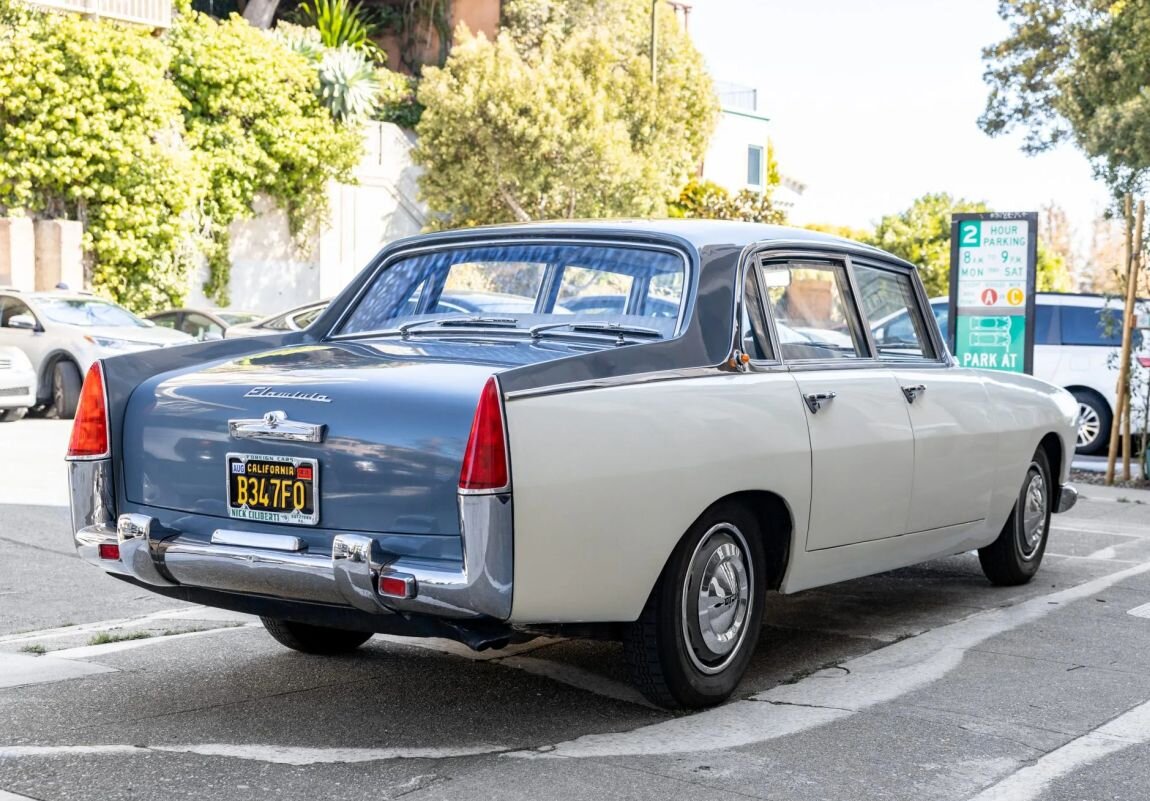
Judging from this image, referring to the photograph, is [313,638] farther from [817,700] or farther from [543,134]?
[543,134]

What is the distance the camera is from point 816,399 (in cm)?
564

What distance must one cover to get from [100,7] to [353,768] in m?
26.1

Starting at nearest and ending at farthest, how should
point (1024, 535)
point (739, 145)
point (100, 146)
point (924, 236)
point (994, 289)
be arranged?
point (1024, 535)
point (994, 289)
point (100, 146)
point (924, 236)
point (739, 145)

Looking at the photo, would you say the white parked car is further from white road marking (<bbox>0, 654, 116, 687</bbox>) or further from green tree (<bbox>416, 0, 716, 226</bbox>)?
green tree (<bbox>416, 0, 716, 226</bbox>)

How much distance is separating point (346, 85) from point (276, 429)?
29865 millimetres

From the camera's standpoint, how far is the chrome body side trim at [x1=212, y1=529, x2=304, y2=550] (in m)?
4.58

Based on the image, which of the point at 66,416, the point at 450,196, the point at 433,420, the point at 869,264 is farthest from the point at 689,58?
the point at 433,420

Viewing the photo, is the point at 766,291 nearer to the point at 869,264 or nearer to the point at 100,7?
the point at 869,264

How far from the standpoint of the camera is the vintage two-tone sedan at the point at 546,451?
4.42 m

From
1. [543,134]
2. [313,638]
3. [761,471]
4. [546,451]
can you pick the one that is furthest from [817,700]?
[543,134]

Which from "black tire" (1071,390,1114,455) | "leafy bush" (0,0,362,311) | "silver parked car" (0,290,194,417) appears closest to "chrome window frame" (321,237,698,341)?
"black tire" (1071,390,1114,455)

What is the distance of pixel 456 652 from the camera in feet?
19.8

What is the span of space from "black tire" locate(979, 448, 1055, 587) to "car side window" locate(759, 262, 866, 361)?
1.80 metres

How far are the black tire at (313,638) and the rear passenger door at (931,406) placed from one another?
241 centimetres
